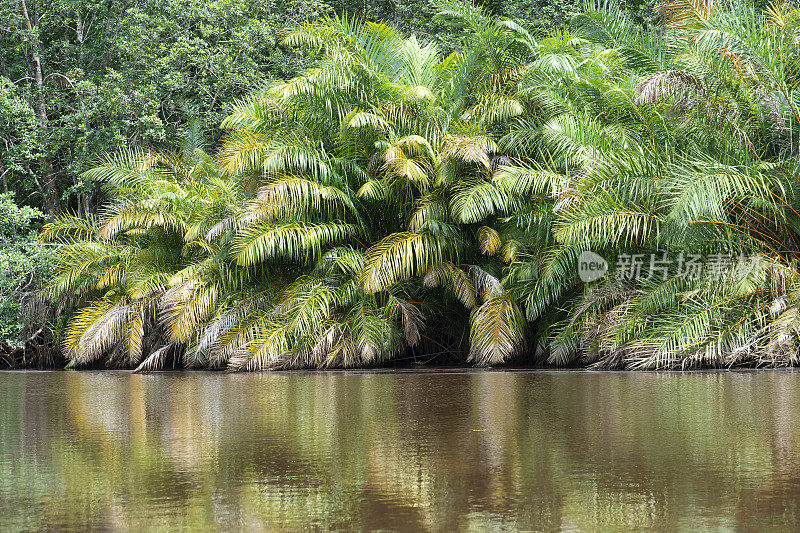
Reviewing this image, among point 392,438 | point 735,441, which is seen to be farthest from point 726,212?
point 392,438

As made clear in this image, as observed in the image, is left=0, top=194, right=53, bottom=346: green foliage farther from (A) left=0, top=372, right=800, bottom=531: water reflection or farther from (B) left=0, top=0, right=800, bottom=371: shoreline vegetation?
(A) left=0, top=372, right=800, bottom=531: water reflection

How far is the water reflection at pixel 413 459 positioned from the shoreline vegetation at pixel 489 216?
7.51 ft

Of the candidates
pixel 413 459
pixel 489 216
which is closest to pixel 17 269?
pixel 489 216

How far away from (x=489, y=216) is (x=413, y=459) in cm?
814

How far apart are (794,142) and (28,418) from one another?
8.85 metres

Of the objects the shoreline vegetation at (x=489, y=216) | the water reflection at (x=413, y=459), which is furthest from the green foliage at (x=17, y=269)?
the water reflection at (x=413, y=459)

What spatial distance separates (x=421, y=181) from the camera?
450 inches

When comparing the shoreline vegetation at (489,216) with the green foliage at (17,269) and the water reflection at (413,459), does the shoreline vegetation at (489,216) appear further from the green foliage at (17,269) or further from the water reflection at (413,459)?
the water reflection at (413,459)

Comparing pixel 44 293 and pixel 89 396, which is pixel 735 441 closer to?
pixel 89 396

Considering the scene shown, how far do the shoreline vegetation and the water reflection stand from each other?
2289mm

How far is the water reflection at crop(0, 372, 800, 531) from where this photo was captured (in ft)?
10.1

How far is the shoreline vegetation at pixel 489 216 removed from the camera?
952cm

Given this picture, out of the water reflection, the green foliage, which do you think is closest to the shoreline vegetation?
the green foliage

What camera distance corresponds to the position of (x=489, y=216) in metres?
12.1
